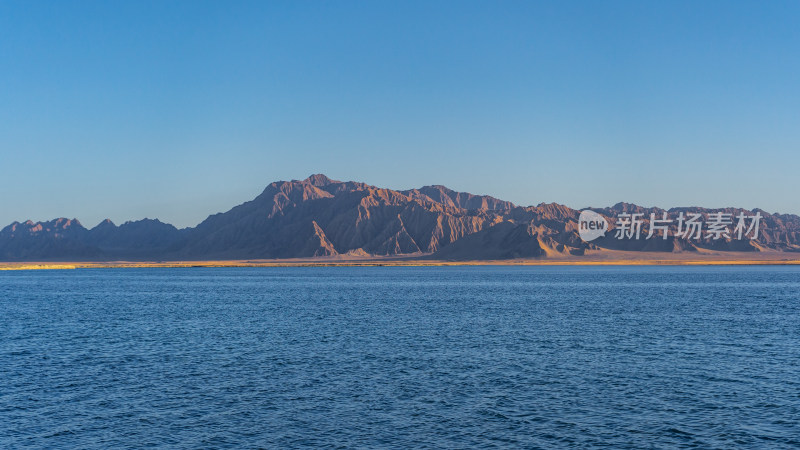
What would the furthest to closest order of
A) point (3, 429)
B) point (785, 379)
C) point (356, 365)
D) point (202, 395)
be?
1. point (356, 365)
2. point (785, 379)
3. point (202, 395)
4. point (3, 429)

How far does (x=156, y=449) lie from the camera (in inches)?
1038

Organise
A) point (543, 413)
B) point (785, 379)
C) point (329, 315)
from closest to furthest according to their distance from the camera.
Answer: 1. point (543, 413)
2. point (785, 379)
3. point (329, 315)

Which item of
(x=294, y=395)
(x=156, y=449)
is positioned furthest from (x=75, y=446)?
(x=294, y=395)

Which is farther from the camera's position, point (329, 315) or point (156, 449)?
point (329, 315)

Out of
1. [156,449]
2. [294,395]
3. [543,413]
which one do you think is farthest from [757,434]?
[156,449]

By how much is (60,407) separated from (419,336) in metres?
31.5

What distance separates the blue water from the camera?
28219 millimetres

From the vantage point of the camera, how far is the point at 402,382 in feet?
124

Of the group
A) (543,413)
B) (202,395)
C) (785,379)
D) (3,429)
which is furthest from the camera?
(785,379)

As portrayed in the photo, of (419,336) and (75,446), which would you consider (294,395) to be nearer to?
(75,446)

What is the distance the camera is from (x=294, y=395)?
3503 centimetres

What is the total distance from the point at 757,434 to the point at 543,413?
9.07m

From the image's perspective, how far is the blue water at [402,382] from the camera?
28.2 m

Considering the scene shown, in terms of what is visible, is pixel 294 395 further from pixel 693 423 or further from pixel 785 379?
pixel 785 379
